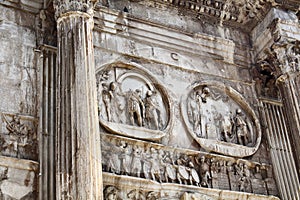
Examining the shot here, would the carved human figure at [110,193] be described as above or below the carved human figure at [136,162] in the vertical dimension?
below

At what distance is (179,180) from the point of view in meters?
9.33

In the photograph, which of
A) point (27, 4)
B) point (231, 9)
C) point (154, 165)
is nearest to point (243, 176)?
point (154, 165)

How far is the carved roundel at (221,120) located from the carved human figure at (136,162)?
1.25m

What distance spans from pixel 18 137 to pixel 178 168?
9.18ft

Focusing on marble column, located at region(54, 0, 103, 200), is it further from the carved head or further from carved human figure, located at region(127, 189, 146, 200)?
the carved head

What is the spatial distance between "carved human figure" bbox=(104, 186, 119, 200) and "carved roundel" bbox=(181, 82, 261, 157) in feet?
7.02

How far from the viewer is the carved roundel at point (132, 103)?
9.38 meters

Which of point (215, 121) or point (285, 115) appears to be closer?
point (215, 121)

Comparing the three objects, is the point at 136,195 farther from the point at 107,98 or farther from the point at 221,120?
the point at 221,120

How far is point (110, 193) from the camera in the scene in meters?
8.45

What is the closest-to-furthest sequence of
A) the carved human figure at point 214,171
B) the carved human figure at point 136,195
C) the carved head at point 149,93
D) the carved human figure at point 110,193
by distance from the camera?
1. the carved human figure at point 110,193
2. the carved human figure at point 136,195
3. the carved human figure at point 214,171
4. the carved head at point 149,93

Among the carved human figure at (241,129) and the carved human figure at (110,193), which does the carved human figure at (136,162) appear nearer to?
the carved human figure at (110,193)

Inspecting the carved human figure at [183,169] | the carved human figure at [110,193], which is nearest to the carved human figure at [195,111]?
the carved human figure at [183,169]

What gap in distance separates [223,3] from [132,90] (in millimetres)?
3125
